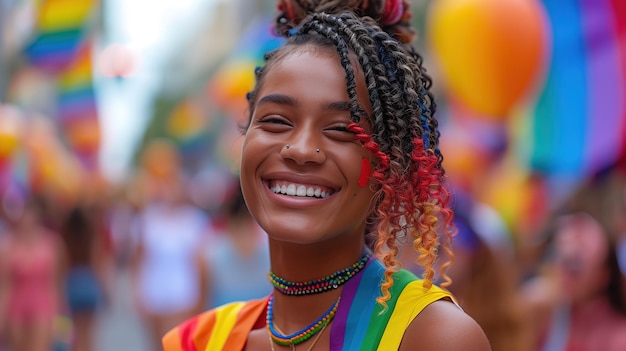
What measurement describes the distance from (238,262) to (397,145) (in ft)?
15.0

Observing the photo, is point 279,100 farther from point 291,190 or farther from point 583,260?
point 583,260

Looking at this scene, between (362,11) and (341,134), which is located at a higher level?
(362,11)

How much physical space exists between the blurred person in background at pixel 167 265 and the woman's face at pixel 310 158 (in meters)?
5.06

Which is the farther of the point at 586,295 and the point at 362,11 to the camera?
the point at 586,295

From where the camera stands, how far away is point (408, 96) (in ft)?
7.71

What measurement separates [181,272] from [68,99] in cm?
505

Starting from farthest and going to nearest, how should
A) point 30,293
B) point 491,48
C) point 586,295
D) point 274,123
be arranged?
1. point 30,293
2. point 491,48
3. point 586,295
4. point 274,123

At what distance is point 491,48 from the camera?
255 inches

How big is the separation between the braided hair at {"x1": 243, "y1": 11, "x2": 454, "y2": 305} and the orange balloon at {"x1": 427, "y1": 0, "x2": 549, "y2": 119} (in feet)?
13.3

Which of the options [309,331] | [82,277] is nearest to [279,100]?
[309,331]

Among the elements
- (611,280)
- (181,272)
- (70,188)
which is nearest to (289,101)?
(611,280)

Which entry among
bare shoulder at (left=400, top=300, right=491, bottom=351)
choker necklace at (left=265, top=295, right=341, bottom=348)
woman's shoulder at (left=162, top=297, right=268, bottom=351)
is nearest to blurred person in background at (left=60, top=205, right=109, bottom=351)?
woman's shoulder at (left=162, top=297, right=268, bottom=351)

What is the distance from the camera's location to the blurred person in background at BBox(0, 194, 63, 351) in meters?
7.66

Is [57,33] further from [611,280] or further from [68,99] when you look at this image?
[611,280]
